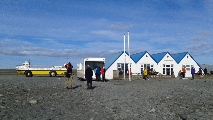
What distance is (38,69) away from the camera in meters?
46.4

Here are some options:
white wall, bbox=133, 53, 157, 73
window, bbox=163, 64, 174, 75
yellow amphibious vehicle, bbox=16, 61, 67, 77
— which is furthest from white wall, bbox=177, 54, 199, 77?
yellow amphibious vehicle, bbox=16, 61, 67, 77

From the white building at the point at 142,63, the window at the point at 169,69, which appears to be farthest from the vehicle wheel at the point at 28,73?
the window at the point at 169,69

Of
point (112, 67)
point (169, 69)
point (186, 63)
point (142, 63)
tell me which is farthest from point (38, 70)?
point (186, 63)

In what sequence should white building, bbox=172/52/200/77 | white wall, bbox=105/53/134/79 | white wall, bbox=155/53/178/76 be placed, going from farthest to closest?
white building, bbox=172/52/200/77 → white wall, bbox=155/53/178/76 → white wall, bbox=105/53/134/79

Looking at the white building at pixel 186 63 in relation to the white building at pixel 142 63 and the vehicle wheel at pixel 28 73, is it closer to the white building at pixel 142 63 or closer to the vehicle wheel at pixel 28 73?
the white building at pixel 142 63

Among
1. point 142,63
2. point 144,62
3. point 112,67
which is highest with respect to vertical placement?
point 144,62

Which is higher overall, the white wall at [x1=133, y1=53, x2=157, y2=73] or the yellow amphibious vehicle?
the white wall at [x1=133, y1=53, x2=157, y2=73]

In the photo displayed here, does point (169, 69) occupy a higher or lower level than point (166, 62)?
lower

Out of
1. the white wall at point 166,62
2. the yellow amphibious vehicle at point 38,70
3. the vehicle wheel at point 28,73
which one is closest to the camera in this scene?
the vehicle wheel at point 28,73

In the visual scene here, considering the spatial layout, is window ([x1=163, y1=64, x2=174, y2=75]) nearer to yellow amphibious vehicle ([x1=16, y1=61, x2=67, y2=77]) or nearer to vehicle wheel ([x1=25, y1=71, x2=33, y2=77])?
yellow amphibious vehicle ([x1=16, y1=61, x2=67, y2=77])

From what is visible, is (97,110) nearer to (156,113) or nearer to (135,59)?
(156,113)

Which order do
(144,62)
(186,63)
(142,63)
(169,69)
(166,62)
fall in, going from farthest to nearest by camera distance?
(186,63) → (169,69) → (166,62) → (144,62) → (142,63)

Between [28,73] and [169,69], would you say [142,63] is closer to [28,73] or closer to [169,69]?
[169,69]

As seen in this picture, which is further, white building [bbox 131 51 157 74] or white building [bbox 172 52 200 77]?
white building [bbox 172 52 200 77]
